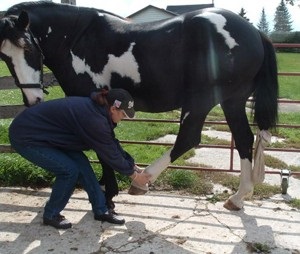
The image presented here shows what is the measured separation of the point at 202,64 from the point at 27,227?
81.1 inches

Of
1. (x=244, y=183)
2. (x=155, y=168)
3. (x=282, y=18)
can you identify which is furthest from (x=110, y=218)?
(x=282, y=18)

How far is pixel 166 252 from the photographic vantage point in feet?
10.6

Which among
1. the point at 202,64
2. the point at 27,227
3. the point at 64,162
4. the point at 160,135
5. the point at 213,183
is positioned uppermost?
the point at 202,64

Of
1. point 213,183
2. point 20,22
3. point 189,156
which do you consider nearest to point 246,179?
point 213,183

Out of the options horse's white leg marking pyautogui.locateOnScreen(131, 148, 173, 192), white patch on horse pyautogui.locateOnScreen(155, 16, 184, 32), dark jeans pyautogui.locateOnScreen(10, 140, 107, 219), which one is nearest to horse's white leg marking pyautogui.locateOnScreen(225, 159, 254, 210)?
horse's white leg marking pyautogui.locateOnScreen(131, 148, 173, 192)

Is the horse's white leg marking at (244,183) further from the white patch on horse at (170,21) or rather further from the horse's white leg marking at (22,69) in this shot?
the horse's white leg marking at (22,69)

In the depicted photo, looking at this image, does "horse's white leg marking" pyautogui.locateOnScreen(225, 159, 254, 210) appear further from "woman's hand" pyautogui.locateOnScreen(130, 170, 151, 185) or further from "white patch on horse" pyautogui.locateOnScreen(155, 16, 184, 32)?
"white patch on horse" pyautogui.locateOnScreen(155, 16, 184, 32)

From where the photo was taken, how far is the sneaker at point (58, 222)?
11.8 ft

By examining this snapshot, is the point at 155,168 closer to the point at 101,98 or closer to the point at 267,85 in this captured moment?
the point at 101,98

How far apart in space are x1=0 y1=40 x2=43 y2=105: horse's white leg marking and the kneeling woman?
17 centimetres

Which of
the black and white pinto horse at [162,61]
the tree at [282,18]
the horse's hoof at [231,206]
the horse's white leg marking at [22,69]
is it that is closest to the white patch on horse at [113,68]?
the black and white pinto horse at [162,61]

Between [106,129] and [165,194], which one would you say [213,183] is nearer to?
[165,194]

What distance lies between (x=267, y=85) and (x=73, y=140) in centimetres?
178

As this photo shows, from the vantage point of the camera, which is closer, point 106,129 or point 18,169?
point 106,129
